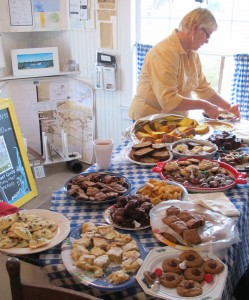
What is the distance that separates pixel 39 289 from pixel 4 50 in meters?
2.95

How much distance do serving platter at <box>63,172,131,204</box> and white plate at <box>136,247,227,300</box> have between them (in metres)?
0.36

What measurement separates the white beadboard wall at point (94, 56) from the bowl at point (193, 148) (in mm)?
1540

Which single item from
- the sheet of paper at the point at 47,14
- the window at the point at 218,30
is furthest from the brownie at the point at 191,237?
the sheet of paper at the point at 47,14

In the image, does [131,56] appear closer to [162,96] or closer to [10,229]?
[162,96]

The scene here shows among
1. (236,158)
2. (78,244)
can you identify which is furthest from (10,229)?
(236,158)

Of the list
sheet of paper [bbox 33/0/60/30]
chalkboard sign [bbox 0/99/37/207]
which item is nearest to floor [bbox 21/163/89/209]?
chalkboard sign [bbox 0/99/37/207]

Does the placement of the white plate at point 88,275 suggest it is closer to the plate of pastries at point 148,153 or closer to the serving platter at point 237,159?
the plate of pastries at point 148,153

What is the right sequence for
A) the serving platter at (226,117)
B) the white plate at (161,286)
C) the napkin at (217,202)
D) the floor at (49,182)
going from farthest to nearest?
1. the floor at (49,182)
2. the serving platter at (226,117)
3. the napkin at (217,202)
4. the white plate at (161,286)

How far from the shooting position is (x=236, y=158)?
1783mm

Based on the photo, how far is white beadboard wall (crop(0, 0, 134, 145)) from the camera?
328 cm

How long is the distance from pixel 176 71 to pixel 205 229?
52.8 inches

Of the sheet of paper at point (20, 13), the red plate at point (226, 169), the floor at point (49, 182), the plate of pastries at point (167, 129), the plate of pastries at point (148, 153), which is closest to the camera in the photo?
the red plate at point (226, 169)

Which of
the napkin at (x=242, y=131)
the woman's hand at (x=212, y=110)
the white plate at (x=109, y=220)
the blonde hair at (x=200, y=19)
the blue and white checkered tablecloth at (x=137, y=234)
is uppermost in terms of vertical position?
the blonde hair at (x=200, y=19)

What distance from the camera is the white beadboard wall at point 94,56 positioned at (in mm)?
3277
